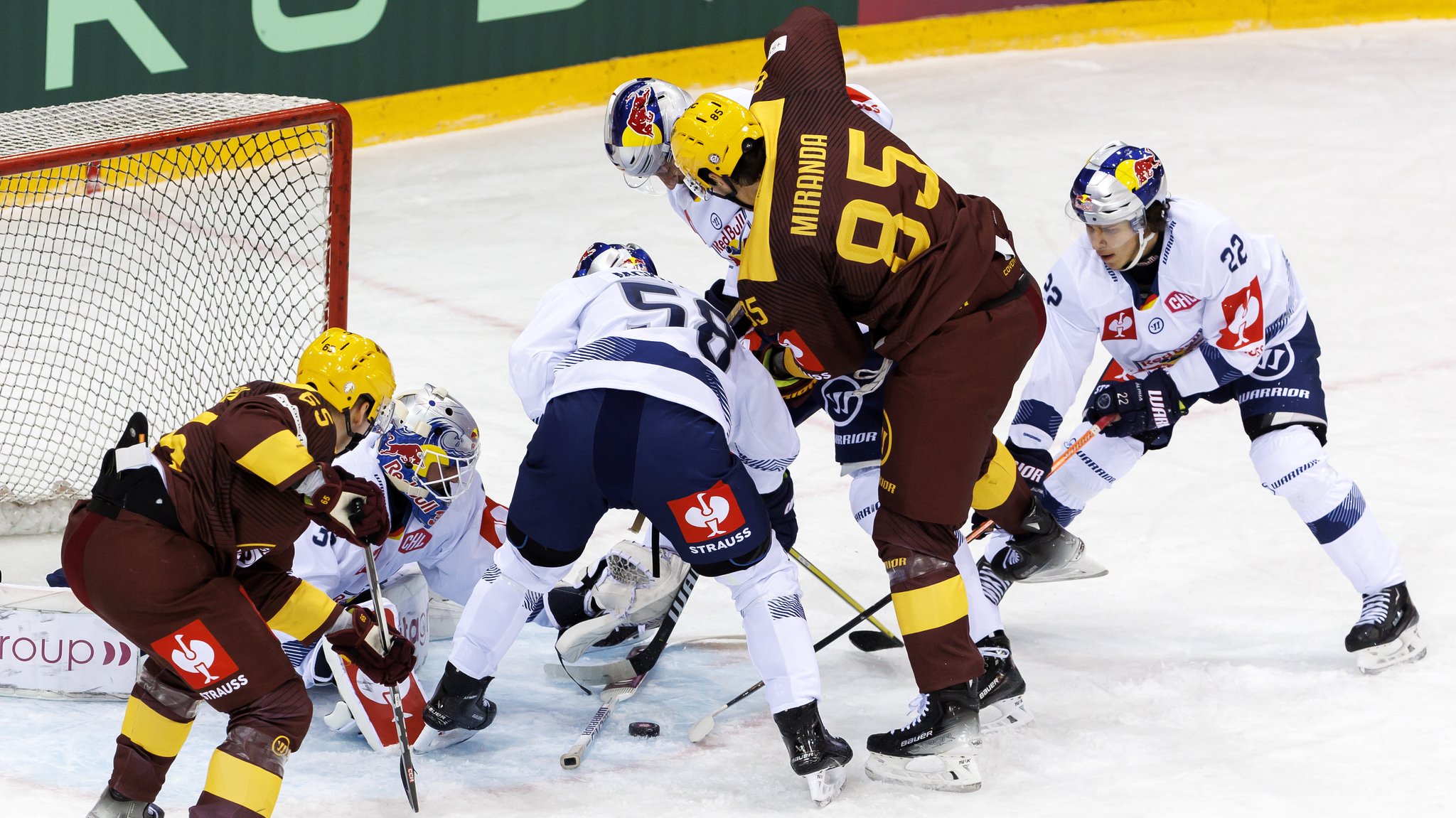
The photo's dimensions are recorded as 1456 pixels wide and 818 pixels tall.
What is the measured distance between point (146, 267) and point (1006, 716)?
3.41m

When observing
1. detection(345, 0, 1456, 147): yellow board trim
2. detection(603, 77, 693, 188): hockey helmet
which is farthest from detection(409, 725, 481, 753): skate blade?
detection(345, 0, 1456, 147): yellow board trim

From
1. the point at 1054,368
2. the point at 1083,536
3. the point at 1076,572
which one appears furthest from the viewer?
the point at 1083,536

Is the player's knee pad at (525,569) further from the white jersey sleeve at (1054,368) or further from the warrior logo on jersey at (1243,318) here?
the warrior logo on jersey at (1243,318)

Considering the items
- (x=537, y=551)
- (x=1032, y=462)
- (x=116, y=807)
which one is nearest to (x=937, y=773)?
(x=537, y=551)

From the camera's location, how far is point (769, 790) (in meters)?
3.22

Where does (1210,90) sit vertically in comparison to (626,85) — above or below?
below

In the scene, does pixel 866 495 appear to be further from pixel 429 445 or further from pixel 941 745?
pixel 429 445

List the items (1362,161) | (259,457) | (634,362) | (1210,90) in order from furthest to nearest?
(1210,90)
(1362,161)
(634,362)
(259,457)

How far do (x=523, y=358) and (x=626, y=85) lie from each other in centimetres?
90

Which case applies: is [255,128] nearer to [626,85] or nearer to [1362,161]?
[626,85]

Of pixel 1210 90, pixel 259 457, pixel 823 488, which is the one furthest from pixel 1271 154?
pixel 259 457

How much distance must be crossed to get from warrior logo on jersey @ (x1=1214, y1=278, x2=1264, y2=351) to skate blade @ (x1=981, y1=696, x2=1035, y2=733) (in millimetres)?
905

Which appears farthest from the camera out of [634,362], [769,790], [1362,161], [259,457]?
[1362,161]

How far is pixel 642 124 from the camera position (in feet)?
12.0
